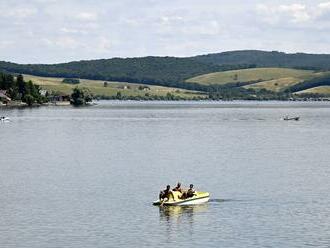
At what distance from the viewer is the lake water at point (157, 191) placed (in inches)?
2270

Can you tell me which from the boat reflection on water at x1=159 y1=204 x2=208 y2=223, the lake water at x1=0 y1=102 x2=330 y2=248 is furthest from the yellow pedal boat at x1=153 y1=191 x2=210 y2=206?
the lake water at x1=0 y1=102 x2=330 y2=248

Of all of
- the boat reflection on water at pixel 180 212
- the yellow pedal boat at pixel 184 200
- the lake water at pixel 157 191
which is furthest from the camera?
the yellow pedal boat at pixel 184 200

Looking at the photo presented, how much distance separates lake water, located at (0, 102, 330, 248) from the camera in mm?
57656

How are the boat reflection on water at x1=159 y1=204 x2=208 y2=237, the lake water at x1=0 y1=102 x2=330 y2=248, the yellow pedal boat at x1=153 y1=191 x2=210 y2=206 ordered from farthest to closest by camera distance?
1. the yellow pedal boat at x1=153 y1=191 x2=210 y2=206
2. the boat reflection on water at x1=159 y1=204 x2=208 y2=237
3. the lake water at x1=0 y1=102 x2=330 y2=248

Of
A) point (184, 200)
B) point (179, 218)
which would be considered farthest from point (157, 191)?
point (179, 218)

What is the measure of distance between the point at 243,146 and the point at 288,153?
1332cm

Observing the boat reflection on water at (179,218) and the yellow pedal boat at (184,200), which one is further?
the yellow pedal boat at (184,200)

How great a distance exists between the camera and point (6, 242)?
2192 inches

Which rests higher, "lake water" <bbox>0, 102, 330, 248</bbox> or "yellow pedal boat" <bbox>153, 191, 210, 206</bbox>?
"yellow pedal boat" <bbox>153, 191, 210, 206</bbox>

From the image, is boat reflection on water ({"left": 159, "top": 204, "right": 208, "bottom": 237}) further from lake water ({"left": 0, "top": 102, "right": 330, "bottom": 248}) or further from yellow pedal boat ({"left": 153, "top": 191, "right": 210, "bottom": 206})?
yellow pedal boat ({"left": 153, "top": 191, "right": 210, "bottom": 206})

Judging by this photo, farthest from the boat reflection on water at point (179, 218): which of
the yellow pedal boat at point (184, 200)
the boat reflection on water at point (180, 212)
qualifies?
the yellow pedal boat at point (184, 200)

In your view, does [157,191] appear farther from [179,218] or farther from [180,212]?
[179,218]

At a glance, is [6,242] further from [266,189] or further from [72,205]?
[266,189]

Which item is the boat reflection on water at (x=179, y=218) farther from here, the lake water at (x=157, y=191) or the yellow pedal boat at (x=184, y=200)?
the yellow pedal boat at (x=184, y=200)
